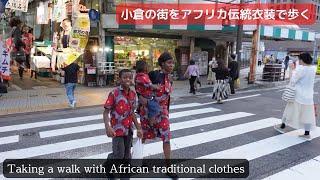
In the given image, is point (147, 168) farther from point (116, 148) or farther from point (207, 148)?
point (207, 148)

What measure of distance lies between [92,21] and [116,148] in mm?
13530

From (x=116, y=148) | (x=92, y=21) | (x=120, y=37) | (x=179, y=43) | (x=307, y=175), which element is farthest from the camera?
(x=179, y=43)

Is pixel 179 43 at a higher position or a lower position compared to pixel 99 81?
higher

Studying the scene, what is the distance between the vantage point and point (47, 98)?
13312 mm

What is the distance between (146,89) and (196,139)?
2887mm

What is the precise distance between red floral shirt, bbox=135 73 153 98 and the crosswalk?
1655 millimetres

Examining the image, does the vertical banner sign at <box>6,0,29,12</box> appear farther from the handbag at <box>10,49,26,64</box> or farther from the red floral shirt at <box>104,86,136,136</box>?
the red floral shirt at <box>104,86,136,136</box>

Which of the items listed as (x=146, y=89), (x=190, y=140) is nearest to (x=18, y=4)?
(x=190, y=140)

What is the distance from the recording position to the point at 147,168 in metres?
5.66

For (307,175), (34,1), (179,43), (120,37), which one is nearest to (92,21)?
(120,37)

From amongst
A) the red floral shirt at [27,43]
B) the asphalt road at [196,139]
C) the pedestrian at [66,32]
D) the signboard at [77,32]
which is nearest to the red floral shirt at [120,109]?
the asphalt road at [196,139]

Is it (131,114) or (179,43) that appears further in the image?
(179,43)

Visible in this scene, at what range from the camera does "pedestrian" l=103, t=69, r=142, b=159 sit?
4.80 metres

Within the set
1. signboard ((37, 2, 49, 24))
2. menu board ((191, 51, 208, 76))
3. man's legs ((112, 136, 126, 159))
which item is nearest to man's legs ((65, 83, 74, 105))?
man's legs ((112, 136, 126, 159))
